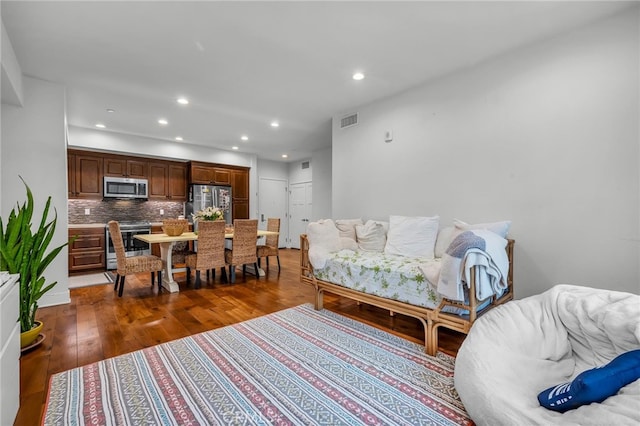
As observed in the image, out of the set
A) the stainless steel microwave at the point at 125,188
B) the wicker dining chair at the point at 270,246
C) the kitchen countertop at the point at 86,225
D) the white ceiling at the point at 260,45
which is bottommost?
the wicker dining chair at the point at 270,246

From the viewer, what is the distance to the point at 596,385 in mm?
1271

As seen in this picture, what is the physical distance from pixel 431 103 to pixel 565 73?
4.11 feet

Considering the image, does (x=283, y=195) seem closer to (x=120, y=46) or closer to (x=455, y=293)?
(x=120, y=46)

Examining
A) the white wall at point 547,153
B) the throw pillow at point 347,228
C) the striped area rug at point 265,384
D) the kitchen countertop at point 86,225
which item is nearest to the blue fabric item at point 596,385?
the striped area rug at point 265,384

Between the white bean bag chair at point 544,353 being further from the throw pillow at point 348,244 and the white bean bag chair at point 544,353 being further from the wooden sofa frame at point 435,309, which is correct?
the throw pillow at point 348,244

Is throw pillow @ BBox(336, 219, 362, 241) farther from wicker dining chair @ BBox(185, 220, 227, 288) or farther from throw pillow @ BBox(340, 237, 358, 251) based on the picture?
wicker dining chair @ BBox(185, 220, 227, 288)

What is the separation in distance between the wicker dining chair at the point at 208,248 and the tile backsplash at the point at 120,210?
3.06m

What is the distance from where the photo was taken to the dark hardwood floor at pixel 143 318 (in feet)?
7.13

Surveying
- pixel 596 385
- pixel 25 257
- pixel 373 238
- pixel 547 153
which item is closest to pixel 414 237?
pixel 373 238

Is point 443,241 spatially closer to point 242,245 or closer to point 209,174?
point 242,245

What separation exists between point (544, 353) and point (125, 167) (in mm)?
7008

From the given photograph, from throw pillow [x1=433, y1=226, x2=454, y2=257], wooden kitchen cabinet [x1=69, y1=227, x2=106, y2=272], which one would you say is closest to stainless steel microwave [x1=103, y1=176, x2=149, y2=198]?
wooden kitchen cabinet [x1=69, y1=227, x2=106, y2=272]

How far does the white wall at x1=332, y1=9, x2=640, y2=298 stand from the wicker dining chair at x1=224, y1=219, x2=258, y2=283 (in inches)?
93.8

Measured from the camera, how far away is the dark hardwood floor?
7.13 feet
